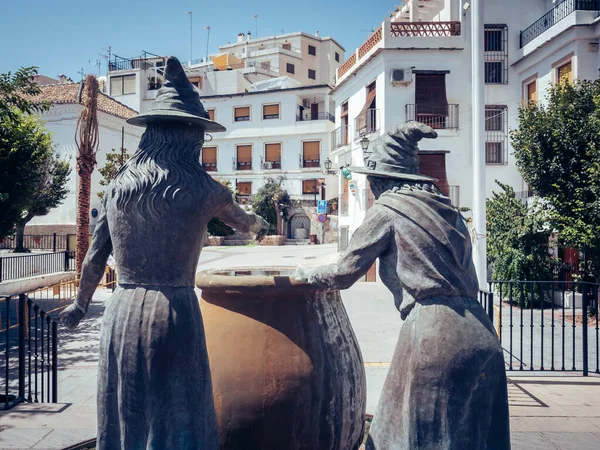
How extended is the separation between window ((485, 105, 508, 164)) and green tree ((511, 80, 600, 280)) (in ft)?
21.2

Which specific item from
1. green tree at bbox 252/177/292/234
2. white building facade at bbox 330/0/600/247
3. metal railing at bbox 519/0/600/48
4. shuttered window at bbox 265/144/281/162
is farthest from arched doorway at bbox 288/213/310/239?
metal railing at bbox 519/0/600/48

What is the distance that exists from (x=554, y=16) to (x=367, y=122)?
21.3 ft

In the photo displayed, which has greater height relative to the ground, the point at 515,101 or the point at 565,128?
the point at 515,101

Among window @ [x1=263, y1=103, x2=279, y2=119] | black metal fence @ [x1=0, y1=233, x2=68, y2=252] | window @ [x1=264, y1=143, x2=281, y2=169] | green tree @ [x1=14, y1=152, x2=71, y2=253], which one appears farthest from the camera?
window @ [x1=264, y1=143, x2=281, y2=169]

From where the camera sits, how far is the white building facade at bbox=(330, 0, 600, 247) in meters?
15.0

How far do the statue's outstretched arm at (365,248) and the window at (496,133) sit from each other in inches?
643

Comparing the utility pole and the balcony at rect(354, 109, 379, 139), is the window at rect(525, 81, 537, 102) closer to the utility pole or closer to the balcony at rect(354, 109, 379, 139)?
the balcony at rect(354, 109, 379, 139)

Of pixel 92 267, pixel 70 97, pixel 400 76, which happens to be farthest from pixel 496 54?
pixel 70 97

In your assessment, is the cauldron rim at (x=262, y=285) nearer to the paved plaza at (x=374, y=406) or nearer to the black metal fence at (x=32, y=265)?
the paved plaza at (x=374, y=406)

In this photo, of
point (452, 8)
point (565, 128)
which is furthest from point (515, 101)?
point (565, 128)

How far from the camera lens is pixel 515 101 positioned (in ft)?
57.8

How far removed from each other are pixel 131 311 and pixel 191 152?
0.83 metres

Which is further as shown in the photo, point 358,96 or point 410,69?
point 358,96

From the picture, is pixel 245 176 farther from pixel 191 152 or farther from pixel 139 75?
pixel 191 152
